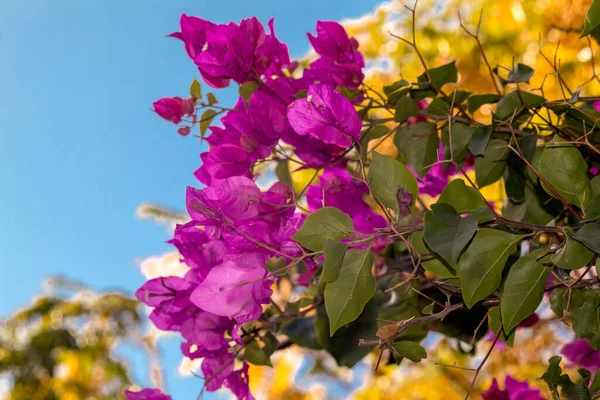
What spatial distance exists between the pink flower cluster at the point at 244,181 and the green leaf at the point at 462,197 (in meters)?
0.09

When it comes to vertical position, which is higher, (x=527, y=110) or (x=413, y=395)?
(x=527, y=110)

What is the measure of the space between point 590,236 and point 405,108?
0.81 feet

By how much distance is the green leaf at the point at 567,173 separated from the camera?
376mm

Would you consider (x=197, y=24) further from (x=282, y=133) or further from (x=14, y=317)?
(x=14, y=317)

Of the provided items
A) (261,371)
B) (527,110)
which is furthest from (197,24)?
(261,371)

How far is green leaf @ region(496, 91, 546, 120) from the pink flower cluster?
0.47 feet

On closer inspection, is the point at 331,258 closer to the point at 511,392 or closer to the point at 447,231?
the point at 447,231

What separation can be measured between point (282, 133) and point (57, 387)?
17.6 ft

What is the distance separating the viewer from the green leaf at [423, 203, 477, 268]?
1.15 feet

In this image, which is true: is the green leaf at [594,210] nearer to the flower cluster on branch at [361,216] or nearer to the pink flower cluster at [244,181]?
the flower cluster on branch at [361,216]

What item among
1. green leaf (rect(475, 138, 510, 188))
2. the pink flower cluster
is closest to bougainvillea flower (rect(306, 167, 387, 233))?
the pink flower cluster

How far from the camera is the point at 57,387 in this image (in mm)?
5141

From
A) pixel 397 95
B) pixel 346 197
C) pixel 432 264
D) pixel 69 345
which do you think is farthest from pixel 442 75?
pixel 69 345

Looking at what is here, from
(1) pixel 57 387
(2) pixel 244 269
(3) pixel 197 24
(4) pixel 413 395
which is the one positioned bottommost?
(4) pixel 413 395
